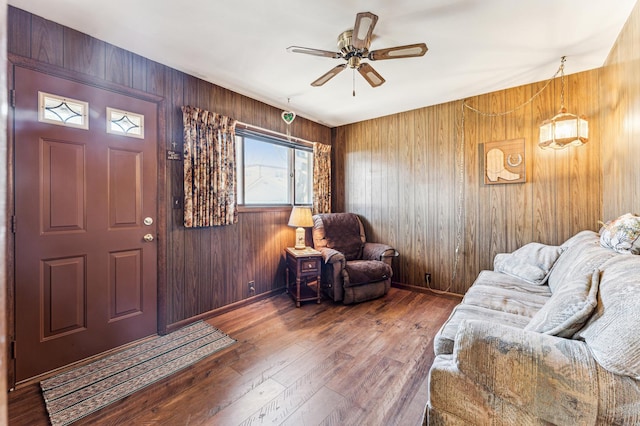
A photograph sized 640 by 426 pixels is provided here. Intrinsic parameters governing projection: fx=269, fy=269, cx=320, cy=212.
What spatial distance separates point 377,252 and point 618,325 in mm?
2730

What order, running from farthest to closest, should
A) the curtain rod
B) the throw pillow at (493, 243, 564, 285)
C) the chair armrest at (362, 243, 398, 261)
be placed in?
1. the chair armrest at (362, 243, 398, 261)
2. the curtain rod
3. the throw pillow at (493, 243, 564, 285)

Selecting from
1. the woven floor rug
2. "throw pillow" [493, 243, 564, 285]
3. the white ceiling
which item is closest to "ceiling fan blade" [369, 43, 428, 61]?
the white ceiling

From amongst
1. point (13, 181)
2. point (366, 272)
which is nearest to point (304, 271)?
point (366, 272)

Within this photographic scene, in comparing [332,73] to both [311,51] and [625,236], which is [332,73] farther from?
[625,236]

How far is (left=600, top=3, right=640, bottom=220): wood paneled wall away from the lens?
6.05 feet

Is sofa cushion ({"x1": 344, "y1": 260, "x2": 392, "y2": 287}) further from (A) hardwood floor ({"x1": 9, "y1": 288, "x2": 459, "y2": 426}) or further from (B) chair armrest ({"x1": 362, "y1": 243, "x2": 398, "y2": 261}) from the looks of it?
(A) hardwood floor ({"x1": 9, "y1": 288, "x2": 459, "y2": 426})

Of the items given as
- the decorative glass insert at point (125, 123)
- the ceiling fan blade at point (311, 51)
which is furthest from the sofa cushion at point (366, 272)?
the decorative glass insert at point (125, 123)

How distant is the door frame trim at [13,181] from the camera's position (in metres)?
1.79

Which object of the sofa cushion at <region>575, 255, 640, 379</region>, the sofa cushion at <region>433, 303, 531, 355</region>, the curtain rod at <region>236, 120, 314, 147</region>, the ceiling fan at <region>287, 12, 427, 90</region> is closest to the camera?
the sofa cushion at <region>575, 255, 640, 379</region>

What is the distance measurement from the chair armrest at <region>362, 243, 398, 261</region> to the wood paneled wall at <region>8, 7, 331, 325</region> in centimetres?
110

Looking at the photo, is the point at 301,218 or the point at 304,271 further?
the point at 301,218

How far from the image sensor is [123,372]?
1.98 meters

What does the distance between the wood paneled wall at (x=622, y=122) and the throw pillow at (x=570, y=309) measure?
3.47 feet

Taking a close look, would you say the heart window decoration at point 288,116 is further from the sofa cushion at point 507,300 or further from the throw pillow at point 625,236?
the throw pillow at point 625,236
